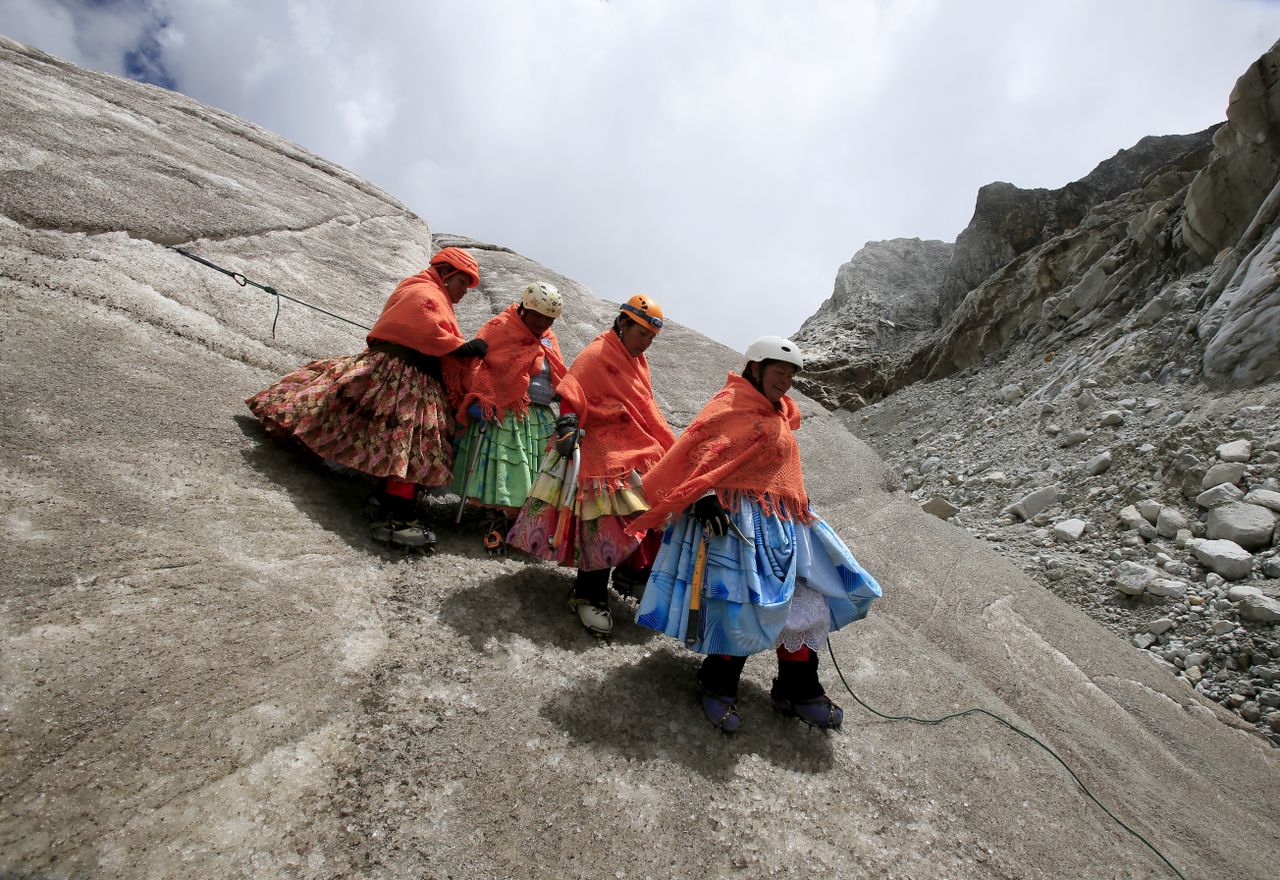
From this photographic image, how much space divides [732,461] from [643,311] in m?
1.12

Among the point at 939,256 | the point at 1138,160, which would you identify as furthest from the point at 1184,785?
the point at 939,256

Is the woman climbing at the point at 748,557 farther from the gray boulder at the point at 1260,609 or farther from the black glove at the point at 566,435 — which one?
the gray boulder at the point at 1260,609

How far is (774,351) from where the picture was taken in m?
3.09

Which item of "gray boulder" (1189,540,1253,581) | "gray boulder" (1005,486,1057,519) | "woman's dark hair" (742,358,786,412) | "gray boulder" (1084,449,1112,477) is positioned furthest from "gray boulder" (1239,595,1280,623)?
"woman's dark hair" (742,358,786,412)

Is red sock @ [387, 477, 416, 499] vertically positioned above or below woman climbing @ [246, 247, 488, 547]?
below

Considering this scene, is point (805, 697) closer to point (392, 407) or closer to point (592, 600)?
point (592, 600)

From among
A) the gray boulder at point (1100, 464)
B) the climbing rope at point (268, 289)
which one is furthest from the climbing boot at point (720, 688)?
the gray boulder at point (1100, 464)

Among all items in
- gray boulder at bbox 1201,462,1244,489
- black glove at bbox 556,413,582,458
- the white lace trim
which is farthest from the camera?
gray boulder at bbox 1201,462,1244,489

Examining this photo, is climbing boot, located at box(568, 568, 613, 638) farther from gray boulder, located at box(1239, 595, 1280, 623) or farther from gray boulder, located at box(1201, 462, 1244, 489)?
gray boulder, located at box(1201, 462, 1244, 489)

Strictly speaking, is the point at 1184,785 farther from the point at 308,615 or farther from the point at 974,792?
the point at 308,615

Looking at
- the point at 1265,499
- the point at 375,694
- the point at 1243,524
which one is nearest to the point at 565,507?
the point at 375,694

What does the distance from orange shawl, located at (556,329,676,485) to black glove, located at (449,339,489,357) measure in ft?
1.84

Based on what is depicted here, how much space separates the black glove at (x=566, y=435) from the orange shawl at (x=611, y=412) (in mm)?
72

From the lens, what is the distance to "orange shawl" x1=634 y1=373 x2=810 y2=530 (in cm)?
298
